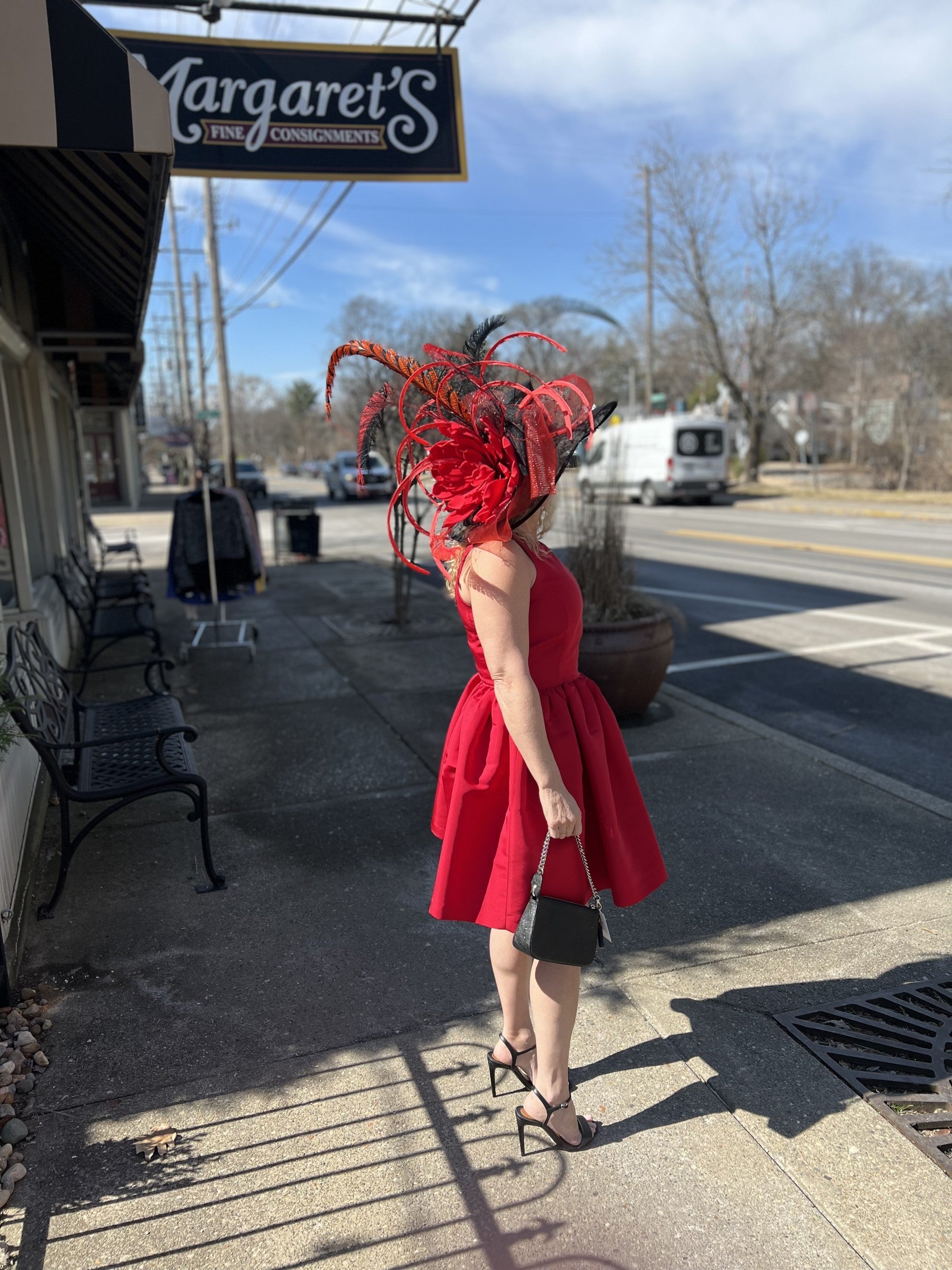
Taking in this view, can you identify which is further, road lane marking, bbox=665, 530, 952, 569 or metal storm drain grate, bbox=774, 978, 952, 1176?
road lane marking, bbox=665, 530, 952, 569

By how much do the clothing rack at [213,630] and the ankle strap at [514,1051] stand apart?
559cm

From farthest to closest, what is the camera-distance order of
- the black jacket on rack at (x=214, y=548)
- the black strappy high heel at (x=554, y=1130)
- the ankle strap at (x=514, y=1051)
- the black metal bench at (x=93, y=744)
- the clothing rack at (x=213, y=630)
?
1. the black jacket on rack at (x=214, y=548)
2. the clothing rack at (x=213, y=630)
3. the black metal bench at (x=93, y=744)
4. the ankle strap at (x=514, y=1051)
5. the black strappy high heel at (x=554, y=1130)

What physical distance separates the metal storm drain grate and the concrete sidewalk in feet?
0.21

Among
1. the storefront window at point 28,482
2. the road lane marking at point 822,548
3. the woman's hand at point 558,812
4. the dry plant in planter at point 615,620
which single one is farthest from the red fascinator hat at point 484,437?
the road lane marking at point 822,548

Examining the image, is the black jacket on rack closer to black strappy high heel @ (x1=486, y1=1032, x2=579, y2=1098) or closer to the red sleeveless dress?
the red sleeveless dress

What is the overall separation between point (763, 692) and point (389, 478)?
25.3 meters

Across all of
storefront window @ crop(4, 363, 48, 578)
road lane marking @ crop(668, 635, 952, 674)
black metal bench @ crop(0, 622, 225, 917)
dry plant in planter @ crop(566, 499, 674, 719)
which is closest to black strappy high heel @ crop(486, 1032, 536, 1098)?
black metal bench @ crop(0, 622, 225, 917)

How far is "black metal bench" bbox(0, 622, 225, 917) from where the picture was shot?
3529 mm

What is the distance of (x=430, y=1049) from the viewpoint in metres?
2.78

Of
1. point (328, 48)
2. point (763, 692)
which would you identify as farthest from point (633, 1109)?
point (328, 48)

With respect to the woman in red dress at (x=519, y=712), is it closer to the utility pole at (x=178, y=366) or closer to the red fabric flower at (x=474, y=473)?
the red fabric flower at (x=474, y=473)

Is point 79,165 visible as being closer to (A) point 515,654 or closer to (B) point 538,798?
(A) point 515,654

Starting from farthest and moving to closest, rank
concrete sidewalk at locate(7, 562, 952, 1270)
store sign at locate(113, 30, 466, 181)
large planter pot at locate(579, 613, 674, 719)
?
store sign at locate(113, 30, 466, 181)
large planter pot at locate(579, 613, 674, 719)
concrete sidewalk at locate(7, 562, 952, 1270)

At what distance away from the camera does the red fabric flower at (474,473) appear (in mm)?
2176
